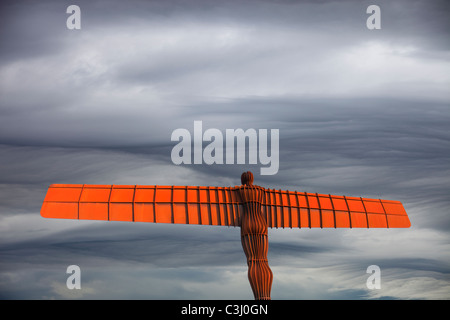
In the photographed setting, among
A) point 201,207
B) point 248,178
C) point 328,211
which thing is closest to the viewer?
point 201,207

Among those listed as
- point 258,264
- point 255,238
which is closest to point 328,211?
point 255,238

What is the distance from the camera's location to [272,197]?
26141mm

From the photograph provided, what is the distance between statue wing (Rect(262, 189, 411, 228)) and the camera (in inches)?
1030

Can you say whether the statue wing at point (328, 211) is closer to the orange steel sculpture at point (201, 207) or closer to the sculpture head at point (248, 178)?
the orange steel sculpture at point (201, 207)

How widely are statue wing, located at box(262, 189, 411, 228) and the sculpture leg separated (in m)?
1.62

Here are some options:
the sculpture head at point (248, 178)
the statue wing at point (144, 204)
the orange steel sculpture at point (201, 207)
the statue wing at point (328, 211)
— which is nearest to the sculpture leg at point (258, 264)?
the orange steel sculpture at point (201, 207)

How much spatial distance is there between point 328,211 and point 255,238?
15.0 feet

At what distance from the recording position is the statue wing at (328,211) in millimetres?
26172

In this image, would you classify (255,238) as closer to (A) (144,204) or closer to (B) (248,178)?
(B) (248,178)

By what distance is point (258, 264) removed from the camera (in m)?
24.2
